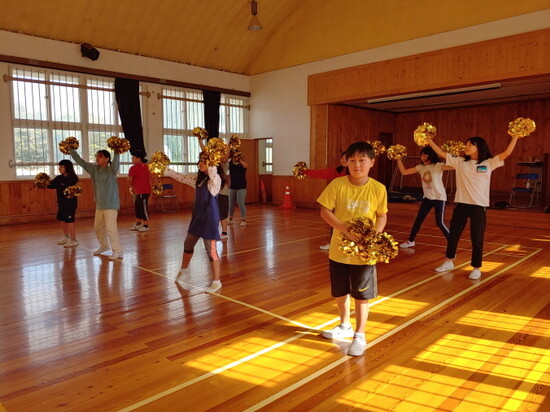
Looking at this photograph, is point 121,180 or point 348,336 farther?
point 121,180

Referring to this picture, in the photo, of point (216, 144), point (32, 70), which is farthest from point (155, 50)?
point (216, 144)

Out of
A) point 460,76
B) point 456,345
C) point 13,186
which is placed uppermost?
point 460,76

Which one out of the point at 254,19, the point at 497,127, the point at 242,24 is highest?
the point at 242,24

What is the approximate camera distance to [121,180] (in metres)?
12.2

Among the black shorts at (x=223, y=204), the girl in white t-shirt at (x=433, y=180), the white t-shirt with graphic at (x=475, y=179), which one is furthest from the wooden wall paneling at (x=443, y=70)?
the black shorts at (x=223, y=204)

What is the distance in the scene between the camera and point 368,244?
9.22 feet

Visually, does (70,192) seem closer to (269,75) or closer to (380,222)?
(380,222)

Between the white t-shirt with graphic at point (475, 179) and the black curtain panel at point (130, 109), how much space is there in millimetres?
9371

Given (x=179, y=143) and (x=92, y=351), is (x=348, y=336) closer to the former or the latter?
(x=92, y=351)

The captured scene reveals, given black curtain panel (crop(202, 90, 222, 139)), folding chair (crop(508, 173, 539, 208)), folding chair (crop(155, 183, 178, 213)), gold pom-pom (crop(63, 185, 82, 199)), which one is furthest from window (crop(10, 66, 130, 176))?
folding chair (crop(508, 173, 539, 208))

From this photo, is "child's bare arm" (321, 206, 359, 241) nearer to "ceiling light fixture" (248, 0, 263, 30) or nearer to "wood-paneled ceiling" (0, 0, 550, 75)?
"wood-paneled ceiling" (0, 0, 550, 75)

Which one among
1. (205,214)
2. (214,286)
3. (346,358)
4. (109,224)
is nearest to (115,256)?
(109,224)

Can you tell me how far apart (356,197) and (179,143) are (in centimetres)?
1143

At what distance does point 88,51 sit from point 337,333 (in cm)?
1065
